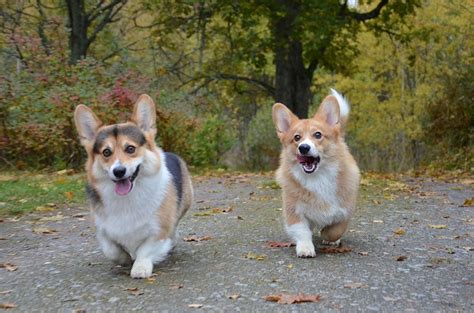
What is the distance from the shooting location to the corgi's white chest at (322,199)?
16.9 ft

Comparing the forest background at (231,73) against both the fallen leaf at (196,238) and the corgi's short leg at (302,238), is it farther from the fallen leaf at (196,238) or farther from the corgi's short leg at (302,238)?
the corgi's short leg at (302,238)

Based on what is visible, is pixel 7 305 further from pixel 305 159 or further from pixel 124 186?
pixel 305 159

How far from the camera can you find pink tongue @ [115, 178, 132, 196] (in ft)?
14.3

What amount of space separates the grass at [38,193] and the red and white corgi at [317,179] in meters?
4.30

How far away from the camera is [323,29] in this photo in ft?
49.4

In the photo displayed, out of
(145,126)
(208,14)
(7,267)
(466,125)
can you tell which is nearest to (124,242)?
(145,126)

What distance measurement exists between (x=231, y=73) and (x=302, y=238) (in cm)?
1615

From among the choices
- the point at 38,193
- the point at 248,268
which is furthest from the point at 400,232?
the point at 38,193

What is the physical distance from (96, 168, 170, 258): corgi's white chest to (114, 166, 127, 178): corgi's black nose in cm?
26

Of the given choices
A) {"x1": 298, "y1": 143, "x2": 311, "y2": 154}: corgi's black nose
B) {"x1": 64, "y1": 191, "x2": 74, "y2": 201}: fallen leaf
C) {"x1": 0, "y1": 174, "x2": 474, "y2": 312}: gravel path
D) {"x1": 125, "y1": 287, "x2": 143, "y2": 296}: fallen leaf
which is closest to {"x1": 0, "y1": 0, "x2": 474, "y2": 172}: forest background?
{"x1": 64, "y1": 191, "x2": 74, "y2": 201}: fallen leaf

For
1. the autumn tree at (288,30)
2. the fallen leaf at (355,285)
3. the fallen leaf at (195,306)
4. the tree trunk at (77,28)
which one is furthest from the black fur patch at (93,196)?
the tree trunk at (77,28)

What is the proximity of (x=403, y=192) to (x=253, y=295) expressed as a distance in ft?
21.5

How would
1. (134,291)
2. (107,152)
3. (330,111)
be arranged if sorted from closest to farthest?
(134,291) → (107,152) → (330,111)

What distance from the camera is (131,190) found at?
4.46m
